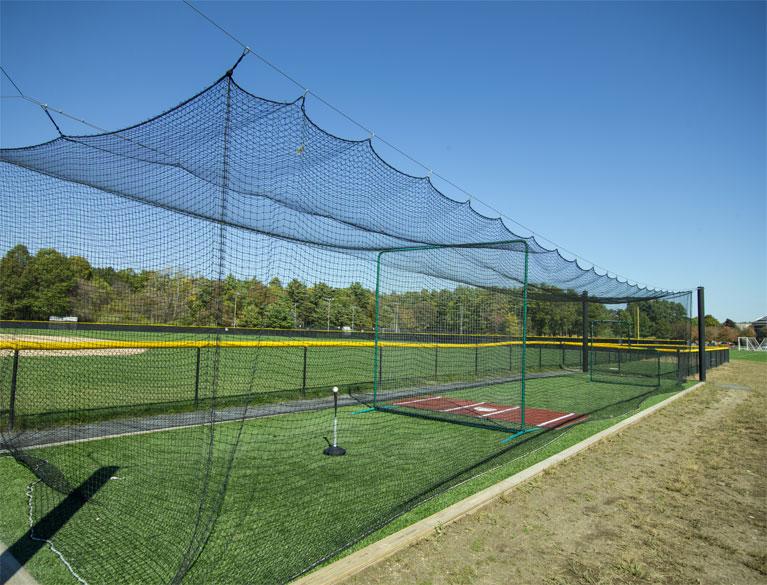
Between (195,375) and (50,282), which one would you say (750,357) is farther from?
(50,282)

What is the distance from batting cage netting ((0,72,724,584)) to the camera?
9.61 feet

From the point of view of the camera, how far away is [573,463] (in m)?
4.80

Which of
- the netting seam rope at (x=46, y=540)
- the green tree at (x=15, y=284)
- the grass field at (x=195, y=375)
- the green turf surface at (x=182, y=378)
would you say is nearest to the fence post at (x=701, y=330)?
the grass field at (x=195, y=375)

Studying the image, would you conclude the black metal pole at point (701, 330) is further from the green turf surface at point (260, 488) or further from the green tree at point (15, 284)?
the green tree at point (15, 284)

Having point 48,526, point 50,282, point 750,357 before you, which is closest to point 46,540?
point 48,526

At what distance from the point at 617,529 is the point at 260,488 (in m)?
2.67

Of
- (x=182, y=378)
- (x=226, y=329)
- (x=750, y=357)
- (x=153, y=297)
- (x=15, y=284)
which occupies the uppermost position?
(x=15, y=284)

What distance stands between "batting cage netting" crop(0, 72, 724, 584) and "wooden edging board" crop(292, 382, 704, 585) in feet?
0.52

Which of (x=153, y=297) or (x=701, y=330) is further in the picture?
(x=701, y=330)

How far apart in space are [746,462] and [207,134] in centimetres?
619

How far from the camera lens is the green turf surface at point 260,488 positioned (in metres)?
2.60

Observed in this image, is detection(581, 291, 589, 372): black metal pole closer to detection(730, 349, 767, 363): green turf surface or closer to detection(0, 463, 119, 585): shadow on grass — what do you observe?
detection(0, 463, 119, 585): shadow on grass

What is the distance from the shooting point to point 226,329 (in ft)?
14.6

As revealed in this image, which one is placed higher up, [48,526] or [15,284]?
[15,284]
